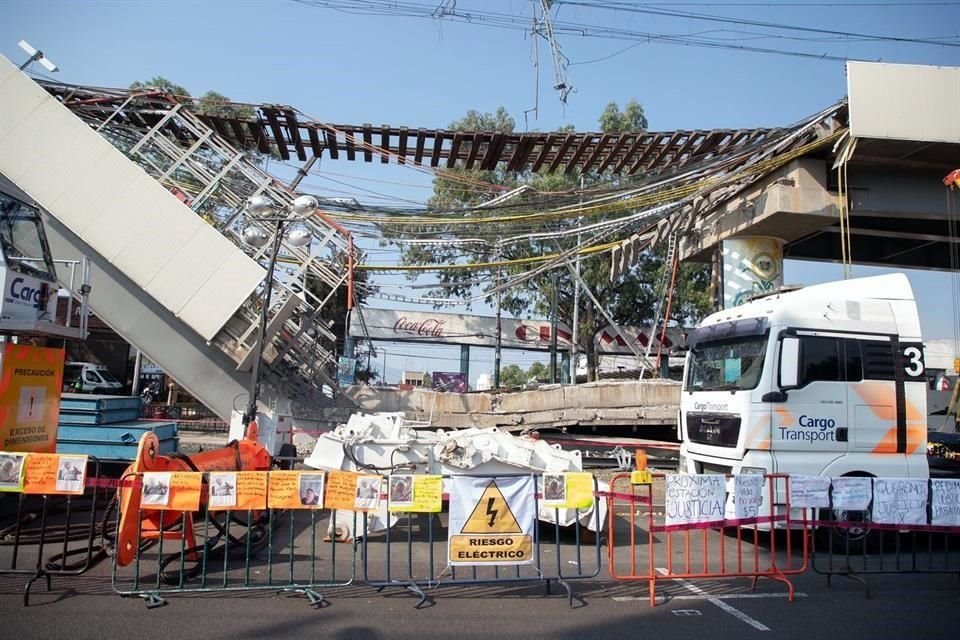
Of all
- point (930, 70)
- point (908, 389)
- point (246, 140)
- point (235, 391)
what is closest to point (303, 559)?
point (235, 391)

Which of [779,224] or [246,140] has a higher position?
[246,140]

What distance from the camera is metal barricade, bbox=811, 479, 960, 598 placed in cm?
725

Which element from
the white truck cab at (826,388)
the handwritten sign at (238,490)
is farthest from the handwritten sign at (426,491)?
the white truck cab at (826,388)

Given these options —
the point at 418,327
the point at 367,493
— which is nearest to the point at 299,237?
the point at 367,493

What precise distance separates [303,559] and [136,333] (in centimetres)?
842

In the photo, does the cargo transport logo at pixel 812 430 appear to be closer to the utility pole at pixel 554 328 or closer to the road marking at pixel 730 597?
the road marking at pixel 730 597

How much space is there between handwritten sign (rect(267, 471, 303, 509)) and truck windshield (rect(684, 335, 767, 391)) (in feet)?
19.7

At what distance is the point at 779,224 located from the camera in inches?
580

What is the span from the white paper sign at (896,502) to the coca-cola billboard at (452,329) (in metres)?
25.3

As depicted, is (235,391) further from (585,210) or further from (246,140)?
(585,210)

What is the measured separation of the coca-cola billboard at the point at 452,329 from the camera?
3247 centimetres

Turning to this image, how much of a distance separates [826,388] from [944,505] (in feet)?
6.23

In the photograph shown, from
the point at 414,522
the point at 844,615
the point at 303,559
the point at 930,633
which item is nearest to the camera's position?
the point at 930,633

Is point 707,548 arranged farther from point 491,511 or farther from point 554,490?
point 491,511
